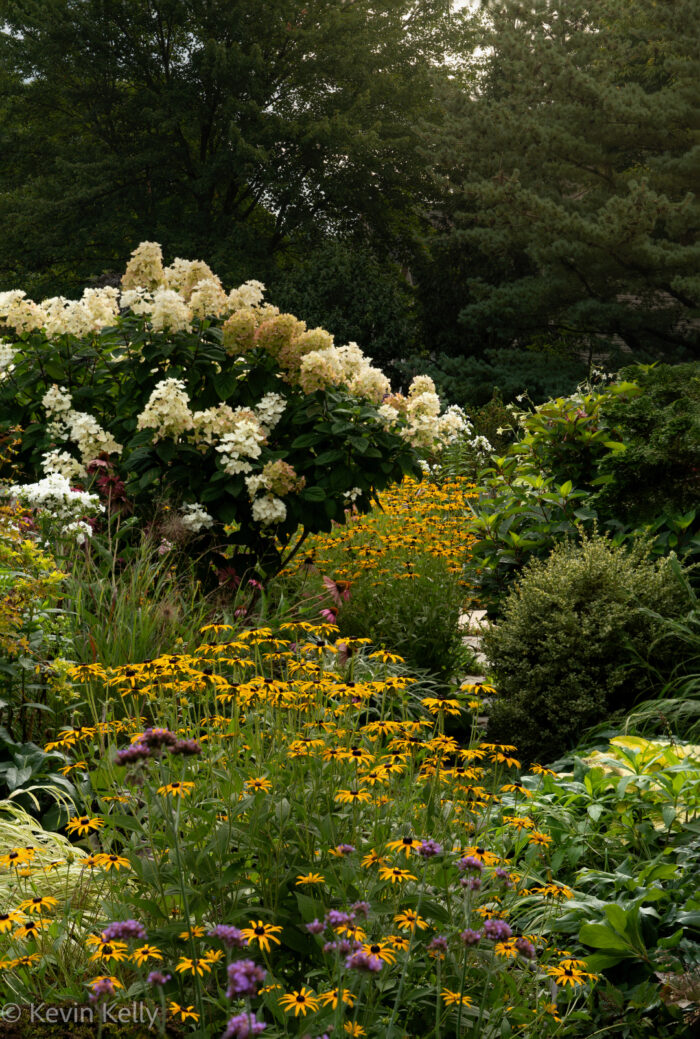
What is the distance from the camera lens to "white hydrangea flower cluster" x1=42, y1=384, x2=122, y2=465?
5.48 metres

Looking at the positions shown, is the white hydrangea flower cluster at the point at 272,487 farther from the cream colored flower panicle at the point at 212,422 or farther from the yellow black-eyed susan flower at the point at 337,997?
the yellow black-eyed susan flower at the point at 337,997

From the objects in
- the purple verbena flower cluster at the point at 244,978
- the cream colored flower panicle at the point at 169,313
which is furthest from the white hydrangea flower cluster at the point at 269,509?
the purple verbena flower cluster at the point at 244,978

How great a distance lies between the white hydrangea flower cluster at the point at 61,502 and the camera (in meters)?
4.64

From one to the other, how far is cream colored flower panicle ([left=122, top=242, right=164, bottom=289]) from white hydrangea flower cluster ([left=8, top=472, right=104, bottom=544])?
4.79 feet

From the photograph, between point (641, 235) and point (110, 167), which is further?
point (110, 167)

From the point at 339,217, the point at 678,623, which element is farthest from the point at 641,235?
the point at 678,623

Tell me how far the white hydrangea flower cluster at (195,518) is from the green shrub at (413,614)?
0.90m

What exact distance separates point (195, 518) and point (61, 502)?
0.69 m

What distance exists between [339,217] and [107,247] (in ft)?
18.1

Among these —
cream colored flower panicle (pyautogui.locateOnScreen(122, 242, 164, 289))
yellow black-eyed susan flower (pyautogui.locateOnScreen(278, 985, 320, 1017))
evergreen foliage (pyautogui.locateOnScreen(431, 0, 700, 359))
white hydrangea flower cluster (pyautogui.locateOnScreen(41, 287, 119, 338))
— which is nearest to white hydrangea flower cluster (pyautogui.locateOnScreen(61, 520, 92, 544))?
white hydrangea flower cluster (pyautogui.locateOnScreen(41, 287, 119, 338))

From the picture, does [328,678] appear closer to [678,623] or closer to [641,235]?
[678,623]

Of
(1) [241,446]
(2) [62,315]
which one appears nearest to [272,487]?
(1) [241,446]

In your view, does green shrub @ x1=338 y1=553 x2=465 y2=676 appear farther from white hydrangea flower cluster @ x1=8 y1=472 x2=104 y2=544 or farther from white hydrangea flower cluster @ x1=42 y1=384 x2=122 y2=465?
white hydrangea flower cluster @ x1=42 y1=384 x2=122 y2=465

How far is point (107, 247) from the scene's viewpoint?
22.1 meters
